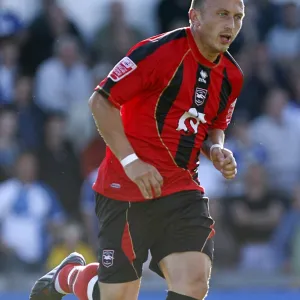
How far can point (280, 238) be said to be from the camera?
10.0 m

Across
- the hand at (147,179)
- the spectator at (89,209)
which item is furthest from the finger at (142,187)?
the spectator at (89,209)

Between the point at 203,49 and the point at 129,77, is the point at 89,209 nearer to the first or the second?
the point at 203,49

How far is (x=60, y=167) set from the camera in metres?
10.5

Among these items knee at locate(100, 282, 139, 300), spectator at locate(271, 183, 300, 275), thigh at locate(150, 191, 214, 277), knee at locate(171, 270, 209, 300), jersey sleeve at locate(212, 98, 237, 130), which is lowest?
spectator at locate(271, 183, 300, 275)

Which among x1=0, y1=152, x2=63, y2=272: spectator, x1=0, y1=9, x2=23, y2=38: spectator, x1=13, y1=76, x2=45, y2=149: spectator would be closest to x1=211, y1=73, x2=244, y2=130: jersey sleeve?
x1=0, y1=152, x2=63, y2=272: spectator

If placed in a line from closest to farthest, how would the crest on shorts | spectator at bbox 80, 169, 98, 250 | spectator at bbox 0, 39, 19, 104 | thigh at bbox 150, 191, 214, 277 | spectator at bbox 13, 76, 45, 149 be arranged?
thigh at bbox 150, 191, 214, 277, the crest on shorts, spectator at bbox 80, 169, 98, 250, spectator at bbox 13, 76, 45, 149, spectator at bbox 0, 39, 19, 104

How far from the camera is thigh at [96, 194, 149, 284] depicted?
5383mm

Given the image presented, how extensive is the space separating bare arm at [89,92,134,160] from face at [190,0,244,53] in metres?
0.67

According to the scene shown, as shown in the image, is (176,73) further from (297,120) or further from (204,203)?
(297,120)

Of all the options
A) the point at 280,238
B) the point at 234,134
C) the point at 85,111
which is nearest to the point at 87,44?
the point at 85,111

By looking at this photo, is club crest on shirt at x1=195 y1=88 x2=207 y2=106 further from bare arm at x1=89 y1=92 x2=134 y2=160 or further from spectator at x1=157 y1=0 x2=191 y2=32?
spectator at x1=157 y1=0 x2=191 y2=32

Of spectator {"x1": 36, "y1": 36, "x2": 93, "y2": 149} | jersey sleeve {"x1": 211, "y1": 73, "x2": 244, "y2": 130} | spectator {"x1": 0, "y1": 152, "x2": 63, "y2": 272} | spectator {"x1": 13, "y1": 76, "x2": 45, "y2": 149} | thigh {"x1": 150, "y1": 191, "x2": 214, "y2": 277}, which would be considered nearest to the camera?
thigh {"x1": 150, "y1": 191, "x2": 214, "y2": 277}

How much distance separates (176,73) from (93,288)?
4.63ft

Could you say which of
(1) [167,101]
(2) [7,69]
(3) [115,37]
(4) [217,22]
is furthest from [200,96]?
(3) [115,37]
